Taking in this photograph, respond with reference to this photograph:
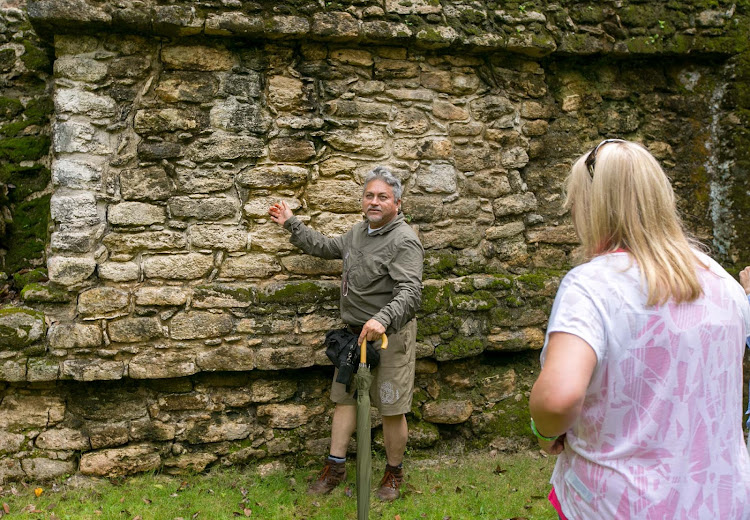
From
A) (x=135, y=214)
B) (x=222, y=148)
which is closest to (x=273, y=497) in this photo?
(x=135, y=214)

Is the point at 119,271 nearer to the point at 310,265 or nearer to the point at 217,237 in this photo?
the point at 217,237

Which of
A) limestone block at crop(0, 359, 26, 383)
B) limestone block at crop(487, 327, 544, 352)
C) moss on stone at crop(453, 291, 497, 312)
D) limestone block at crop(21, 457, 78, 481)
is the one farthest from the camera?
limestone block at crop(487, 327, 544, 352)

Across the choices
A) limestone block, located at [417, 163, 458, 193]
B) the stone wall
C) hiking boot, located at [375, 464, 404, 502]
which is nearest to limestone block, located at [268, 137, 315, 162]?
the stone wall

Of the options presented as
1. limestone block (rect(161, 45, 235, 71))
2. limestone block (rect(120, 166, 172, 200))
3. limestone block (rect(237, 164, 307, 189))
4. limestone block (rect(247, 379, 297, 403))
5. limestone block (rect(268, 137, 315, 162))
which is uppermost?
limestone block (rect(161, 45, 235, 71))

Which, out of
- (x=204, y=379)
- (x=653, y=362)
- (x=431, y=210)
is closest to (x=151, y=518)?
(x=204, y=379)

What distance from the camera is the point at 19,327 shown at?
12.2 ft

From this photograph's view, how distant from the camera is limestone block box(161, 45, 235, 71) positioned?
395 cm

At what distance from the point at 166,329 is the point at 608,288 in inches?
123

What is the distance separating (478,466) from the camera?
4297 millimetres

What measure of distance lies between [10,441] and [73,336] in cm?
77

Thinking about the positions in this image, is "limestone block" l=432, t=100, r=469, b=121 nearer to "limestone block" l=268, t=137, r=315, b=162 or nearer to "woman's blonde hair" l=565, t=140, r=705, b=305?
"limestone block" l=268, t=137, r=315, b=162

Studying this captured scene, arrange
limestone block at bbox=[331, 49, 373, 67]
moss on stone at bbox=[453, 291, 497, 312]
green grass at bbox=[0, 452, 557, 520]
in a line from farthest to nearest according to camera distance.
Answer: moss on stone at bbox=[453, 291, 497, 312] < limestone block at bbox=[331, 49, 373, 67] < green grass at bbox=[0, 452, 557, 520]

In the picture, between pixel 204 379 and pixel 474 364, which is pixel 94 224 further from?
pixel 474 364

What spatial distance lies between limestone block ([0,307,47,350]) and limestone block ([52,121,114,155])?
41.0 inches
